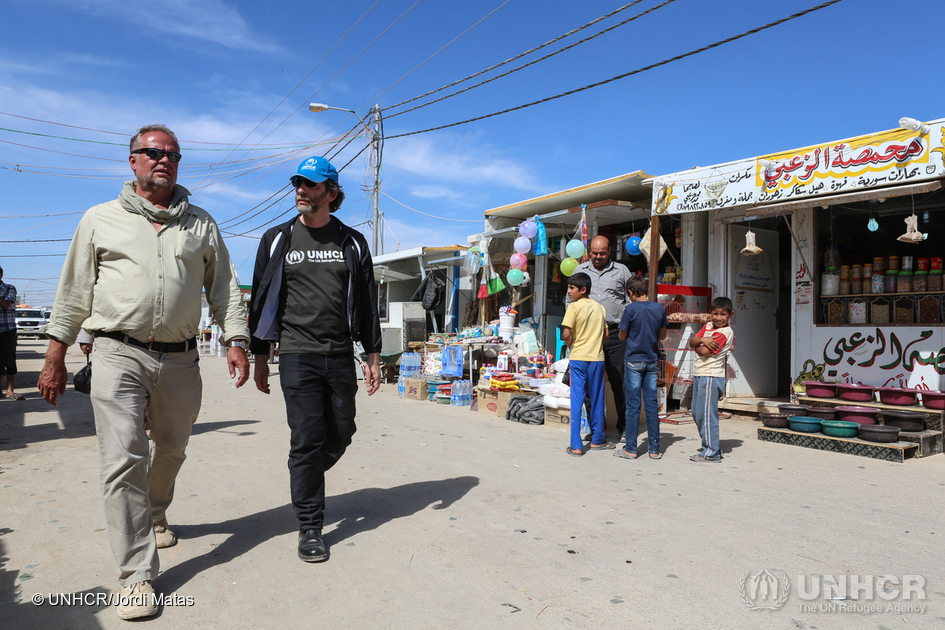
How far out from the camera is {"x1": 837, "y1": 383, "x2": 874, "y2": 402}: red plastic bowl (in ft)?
24.6

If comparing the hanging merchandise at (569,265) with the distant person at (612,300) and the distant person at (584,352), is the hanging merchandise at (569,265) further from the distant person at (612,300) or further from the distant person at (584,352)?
the distant person at (584,352)

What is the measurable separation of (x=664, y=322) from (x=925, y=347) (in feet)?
14.0

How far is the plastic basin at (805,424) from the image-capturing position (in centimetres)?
669

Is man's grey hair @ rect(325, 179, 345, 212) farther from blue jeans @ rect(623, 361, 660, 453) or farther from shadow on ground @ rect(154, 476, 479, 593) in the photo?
blue jeans @ rect(623, 361, 660, 453)

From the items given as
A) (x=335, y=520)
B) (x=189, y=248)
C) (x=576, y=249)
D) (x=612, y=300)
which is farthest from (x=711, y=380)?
(x=189, y=248)

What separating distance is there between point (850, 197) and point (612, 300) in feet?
9.83

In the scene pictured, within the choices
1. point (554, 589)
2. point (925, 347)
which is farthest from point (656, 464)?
point (925, 347)

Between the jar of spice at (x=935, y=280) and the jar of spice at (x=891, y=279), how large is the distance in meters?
0.40

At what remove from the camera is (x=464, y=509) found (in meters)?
4.20

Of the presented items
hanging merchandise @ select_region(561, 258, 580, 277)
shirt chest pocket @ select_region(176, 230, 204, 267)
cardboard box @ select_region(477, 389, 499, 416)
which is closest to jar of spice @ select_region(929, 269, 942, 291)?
hanging merchandise @ select_region(561, 258, 580, 277)

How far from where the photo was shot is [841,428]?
6453 mm

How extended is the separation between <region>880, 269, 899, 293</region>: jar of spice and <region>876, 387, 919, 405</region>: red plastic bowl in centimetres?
168

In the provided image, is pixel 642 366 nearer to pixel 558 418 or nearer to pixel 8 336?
pixel 558 418

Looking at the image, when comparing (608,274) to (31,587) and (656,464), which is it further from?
(31,587)
